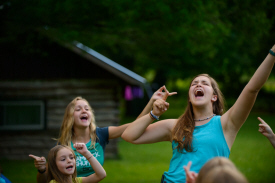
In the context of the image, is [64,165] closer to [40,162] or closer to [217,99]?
[40,162]

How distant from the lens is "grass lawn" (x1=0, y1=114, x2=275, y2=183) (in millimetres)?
9867

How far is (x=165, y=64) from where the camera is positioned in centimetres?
2130

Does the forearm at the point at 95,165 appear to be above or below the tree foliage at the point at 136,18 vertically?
below

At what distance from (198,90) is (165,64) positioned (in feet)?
61.0

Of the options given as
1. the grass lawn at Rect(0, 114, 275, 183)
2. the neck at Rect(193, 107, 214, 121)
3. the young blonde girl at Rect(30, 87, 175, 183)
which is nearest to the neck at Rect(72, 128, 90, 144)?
the young blonde girl at Rect(30, 87, 175, 183)

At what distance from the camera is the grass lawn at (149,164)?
32.4ft

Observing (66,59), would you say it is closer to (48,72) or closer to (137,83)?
(48,72)

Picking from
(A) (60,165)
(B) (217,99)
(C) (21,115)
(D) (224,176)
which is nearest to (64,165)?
(A) (60,165)

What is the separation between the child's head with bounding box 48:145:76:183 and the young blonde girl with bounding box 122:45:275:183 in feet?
2.09

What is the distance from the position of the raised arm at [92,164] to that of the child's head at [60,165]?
0.17 meters

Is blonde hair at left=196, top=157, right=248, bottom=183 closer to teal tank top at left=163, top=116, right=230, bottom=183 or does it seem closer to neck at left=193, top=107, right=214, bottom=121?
teal tank top at left=163, top=116, right=230, bottom=183

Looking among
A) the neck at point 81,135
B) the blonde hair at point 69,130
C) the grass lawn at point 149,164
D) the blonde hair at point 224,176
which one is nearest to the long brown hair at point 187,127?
the blonde hair at point 224,176

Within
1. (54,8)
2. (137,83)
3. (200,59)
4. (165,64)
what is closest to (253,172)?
(137,83)

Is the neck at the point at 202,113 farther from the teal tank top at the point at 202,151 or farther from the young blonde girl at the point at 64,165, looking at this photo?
the young blonde girl at the point at 64,165
